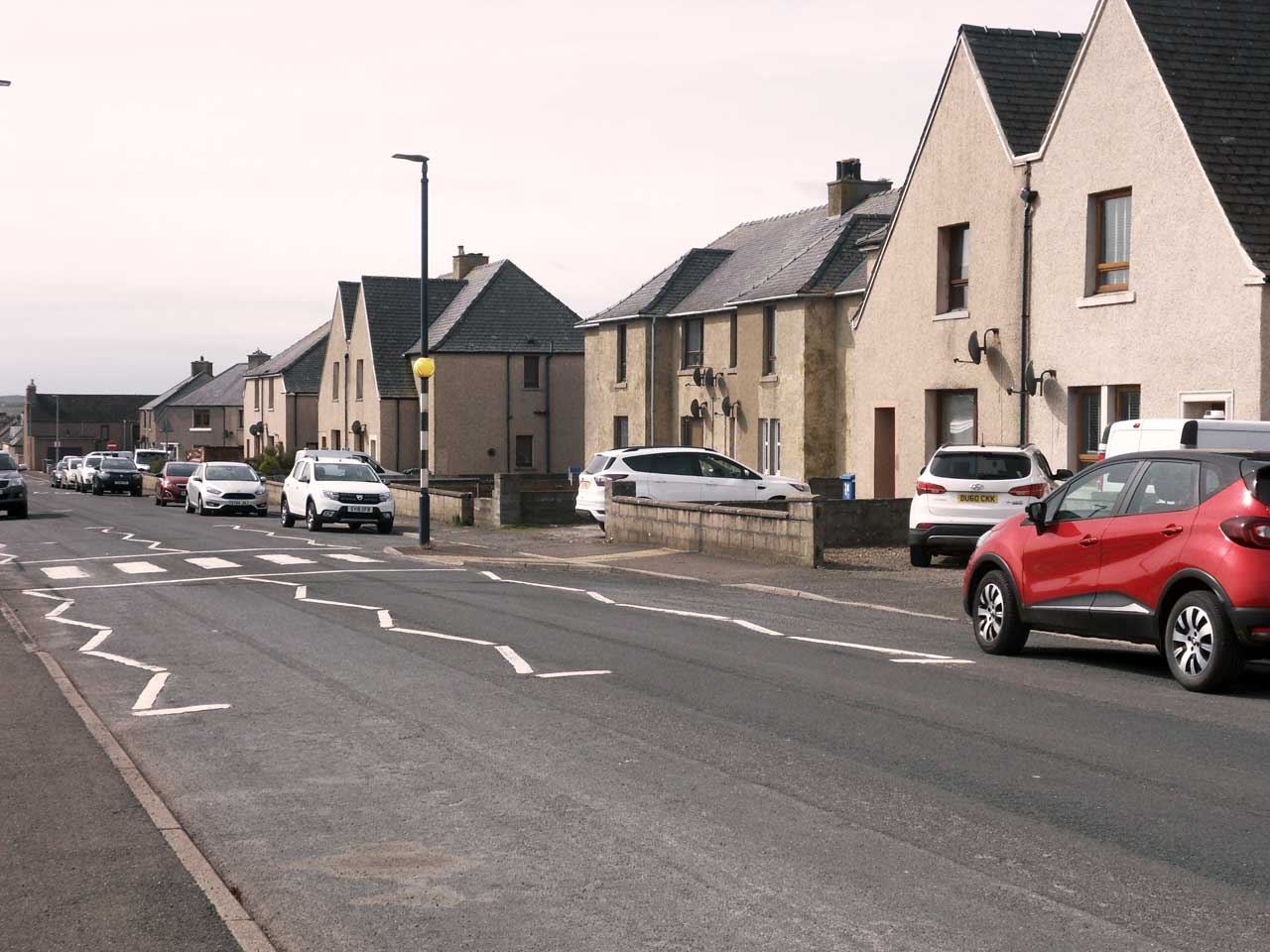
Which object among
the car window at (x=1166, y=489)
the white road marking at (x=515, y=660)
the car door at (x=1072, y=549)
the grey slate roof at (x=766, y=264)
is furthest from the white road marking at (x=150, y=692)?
the grey slate roof at (x=766, y=264)

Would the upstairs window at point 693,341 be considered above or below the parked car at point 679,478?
above

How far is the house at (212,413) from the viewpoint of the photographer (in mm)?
111438

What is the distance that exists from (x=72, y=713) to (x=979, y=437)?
61.8 ft

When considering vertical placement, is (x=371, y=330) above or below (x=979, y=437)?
above

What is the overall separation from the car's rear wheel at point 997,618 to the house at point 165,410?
113492 mm

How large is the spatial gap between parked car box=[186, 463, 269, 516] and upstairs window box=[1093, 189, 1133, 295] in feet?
88.1

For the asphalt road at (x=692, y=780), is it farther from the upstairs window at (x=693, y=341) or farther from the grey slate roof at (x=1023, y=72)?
the upstairs window at (x=693, y=341)

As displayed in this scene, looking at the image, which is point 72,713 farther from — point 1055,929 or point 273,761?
point 1055,929

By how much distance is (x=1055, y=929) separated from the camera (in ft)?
Answer: 18.2

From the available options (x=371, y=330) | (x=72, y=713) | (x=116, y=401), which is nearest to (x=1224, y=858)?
(x=72, y=713)

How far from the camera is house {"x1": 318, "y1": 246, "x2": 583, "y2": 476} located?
61.9 metres

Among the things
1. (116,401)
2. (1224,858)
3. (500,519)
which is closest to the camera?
(1224,858)

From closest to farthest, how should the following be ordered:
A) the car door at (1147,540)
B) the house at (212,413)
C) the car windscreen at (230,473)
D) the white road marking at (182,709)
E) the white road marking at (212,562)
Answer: the white road marking at (182,709) → the car door at (1147,540) → the white road marking at (212,562) → the car windscreen at (230,473) → the house at (212,413)

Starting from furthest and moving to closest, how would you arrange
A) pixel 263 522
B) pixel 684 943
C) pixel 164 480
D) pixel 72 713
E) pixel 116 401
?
pixel 116 401
pixel 164 480
pixel 263 522
pixel 72 713
pixel 684 943
